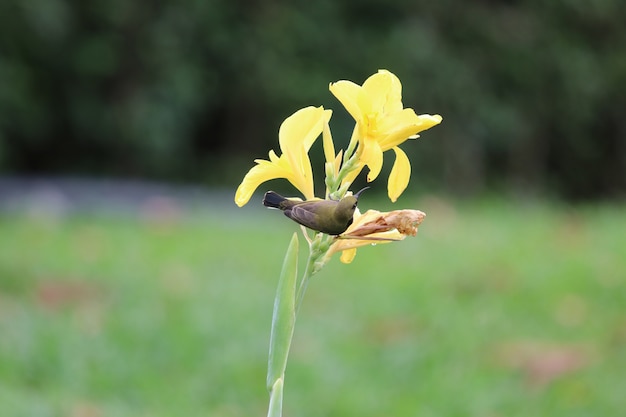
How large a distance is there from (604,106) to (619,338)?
11.3 metres

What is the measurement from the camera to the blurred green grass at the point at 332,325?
9.48 ft

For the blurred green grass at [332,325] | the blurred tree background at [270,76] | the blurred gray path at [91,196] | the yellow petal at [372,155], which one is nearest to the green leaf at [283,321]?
the yellow petal at [372,155]

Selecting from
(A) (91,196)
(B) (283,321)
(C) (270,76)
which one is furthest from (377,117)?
(C) (270,76)

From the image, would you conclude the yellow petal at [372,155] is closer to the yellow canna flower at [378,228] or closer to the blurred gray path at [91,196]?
the yellow canna flower at [378,228]

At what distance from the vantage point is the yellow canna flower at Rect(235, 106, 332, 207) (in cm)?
96

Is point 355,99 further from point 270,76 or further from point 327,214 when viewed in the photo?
point 270,76

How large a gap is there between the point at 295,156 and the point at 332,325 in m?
2.84

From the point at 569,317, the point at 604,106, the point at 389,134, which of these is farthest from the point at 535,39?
the point at 389,134

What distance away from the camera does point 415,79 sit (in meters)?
12.1

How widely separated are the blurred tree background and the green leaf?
8.87m

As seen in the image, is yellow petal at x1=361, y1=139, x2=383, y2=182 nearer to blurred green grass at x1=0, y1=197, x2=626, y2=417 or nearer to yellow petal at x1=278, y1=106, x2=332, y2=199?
yellow petal at x1=278, y1=106, x2=332, y2=199

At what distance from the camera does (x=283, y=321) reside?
96 centimetres

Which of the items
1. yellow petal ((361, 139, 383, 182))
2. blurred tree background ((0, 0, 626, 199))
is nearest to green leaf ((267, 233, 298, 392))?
yellow petal ((361, 139, 383, 182))

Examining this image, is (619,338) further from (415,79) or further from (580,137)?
(580,137)
